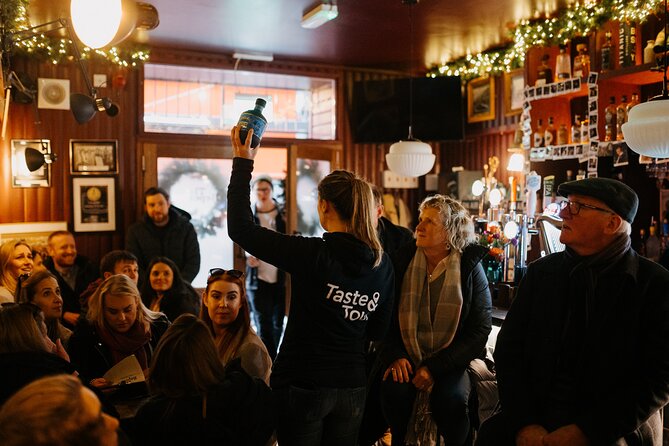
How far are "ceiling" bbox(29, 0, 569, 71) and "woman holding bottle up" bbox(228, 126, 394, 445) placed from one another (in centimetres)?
319

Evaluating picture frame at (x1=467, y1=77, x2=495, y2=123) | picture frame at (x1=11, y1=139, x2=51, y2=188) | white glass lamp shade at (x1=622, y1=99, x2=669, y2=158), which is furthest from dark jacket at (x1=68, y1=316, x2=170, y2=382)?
picture frame at (x1=467, y1=77, x2=495, y2=123)

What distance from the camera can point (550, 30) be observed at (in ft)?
18.0

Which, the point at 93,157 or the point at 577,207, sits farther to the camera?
the point at 93,157

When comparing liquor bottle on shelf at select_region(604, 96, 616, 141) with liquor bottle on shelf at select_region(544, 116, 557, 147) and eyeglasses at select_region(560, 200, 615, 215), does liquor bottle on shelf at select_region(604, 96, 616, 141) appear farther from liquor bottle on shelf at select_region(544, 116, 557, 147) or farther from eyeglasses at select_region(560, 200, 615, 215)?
eyeglasses at select_region(560, 200, 615, 215)

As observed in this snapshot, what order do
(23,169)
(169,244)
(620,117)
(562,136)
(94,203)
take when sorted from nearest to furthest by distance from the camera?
1. (620,117)
2. (562,136)
3. (169,244)
4. (23,169)
5. (94,203)

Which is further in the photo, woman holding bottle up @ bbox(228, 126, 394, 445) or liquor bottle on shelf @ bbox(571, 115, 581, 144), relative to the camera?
liquor bottle on shelf @ bbox(571, 115, 581, 144)

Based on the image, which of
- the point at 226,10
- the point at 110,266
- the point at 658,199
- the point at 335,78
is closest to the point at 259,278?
the point at 110,266

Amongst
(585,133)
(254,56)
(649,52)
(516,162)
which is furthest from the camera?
(254,56)

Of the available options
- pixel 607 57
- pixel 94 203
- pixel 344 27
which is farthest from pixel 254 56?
pixel 607 57

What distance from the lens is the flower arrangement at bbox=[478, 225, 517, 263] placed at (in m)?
3.93

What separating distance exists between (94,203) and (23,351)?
4.54 metres

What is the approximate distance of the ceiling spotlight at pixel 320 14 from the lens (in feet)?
16.2

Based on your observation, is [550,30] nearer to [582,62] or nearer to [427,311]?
[582,62]

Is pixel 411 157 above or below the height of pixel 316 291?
above
